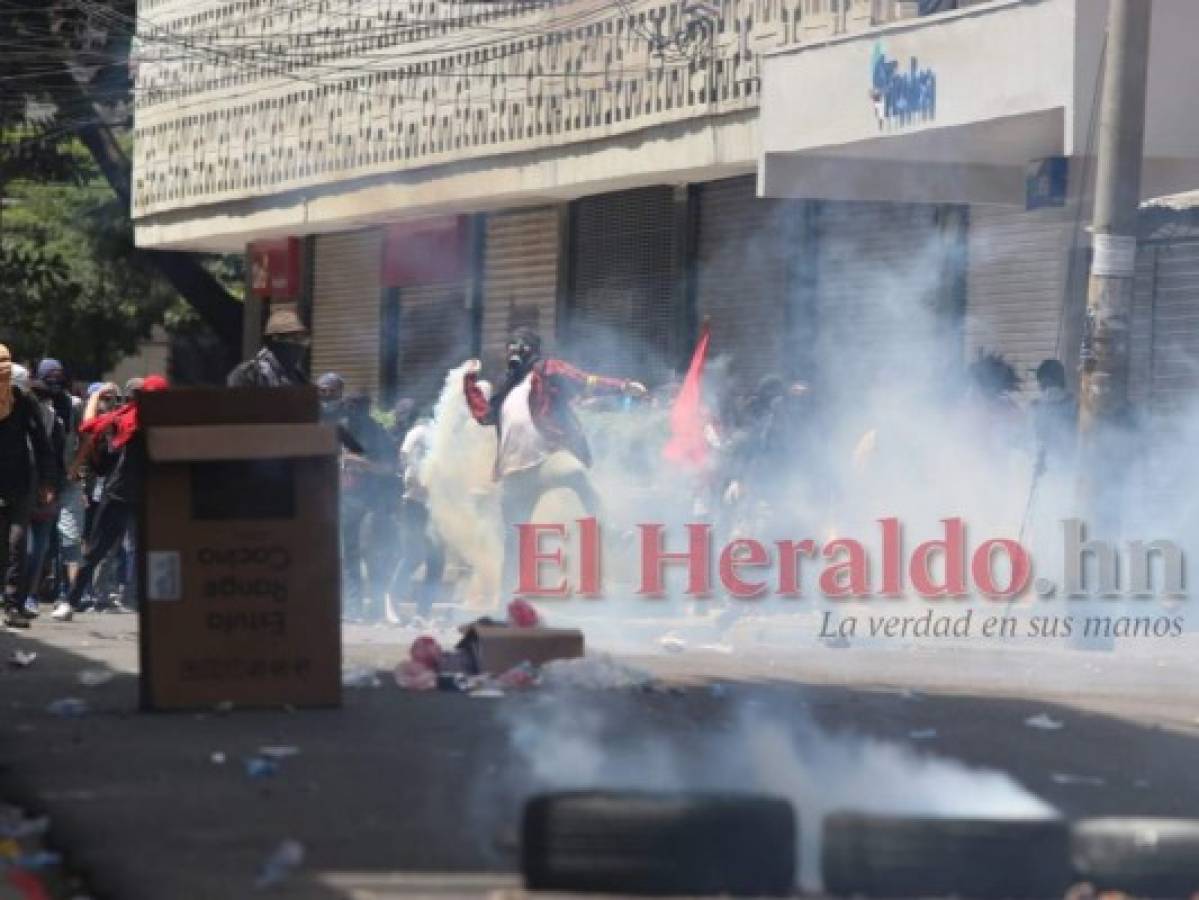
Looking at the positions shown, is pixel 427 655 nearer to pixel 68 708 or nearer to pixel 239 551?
pixel 239 551

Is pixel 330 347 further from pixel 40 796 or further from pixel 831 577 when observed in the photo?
pixel 40 796

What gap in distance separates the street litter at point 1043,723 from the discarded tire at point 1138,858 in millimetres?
3434

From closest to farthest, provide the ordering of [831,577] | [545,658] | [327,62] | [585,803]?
[585,803] → [545,658] → [831,577] → [327,62]

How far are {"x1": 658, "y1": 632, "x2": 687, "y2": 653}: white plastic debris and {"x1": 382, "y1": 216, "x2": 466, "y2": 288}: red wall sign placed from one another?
14251 mm

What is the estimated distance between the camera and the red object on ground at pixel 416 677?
10977 millimetres

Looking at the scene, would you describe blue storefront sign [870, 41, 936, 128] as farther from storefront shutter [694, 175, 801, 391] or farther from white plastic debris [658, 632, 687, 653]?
white plastic debris [658, 632, 687, 653]

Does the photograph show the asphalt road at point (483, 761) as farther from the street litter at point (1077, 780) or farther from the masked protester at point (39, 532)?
the masked protester at point (39, 532)

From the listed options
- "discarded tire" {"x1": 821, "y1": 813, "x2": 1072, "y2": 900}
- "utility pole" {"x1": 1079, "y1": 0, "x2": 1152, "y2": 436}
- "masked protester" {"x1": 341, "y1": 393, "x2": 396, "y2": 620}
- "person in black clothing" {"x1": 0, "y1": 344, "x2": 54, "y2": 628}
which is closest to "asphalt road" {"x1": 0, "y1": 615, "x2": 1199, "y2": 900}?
"discarded tire" {"x1": 821, "y1": 813, "x2": 1072, "y2": 900}

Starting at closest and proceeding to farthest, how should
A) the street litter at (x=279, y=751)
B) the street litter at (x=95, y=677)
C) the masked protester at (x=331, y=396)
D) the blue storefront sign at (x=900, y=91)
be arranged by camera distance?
the street litter at (x=279, y=751) < the street litter at (x=95, y=677) < the masked protester at (x=331, y=396) < the blue storefront sign at (x=900, y=91)

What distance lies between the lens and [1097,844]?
21.5 feet

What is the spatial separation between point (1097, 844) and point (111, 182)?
3309 centimetres

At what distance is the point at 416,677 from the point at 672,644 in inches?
143

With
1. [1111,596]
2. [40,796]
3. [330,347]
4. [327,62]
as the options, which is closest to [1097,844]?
[40,796]

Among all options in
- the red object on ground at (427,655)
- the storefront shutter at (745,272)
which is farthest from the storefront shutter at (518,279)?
the red object on ground at (427,655)
